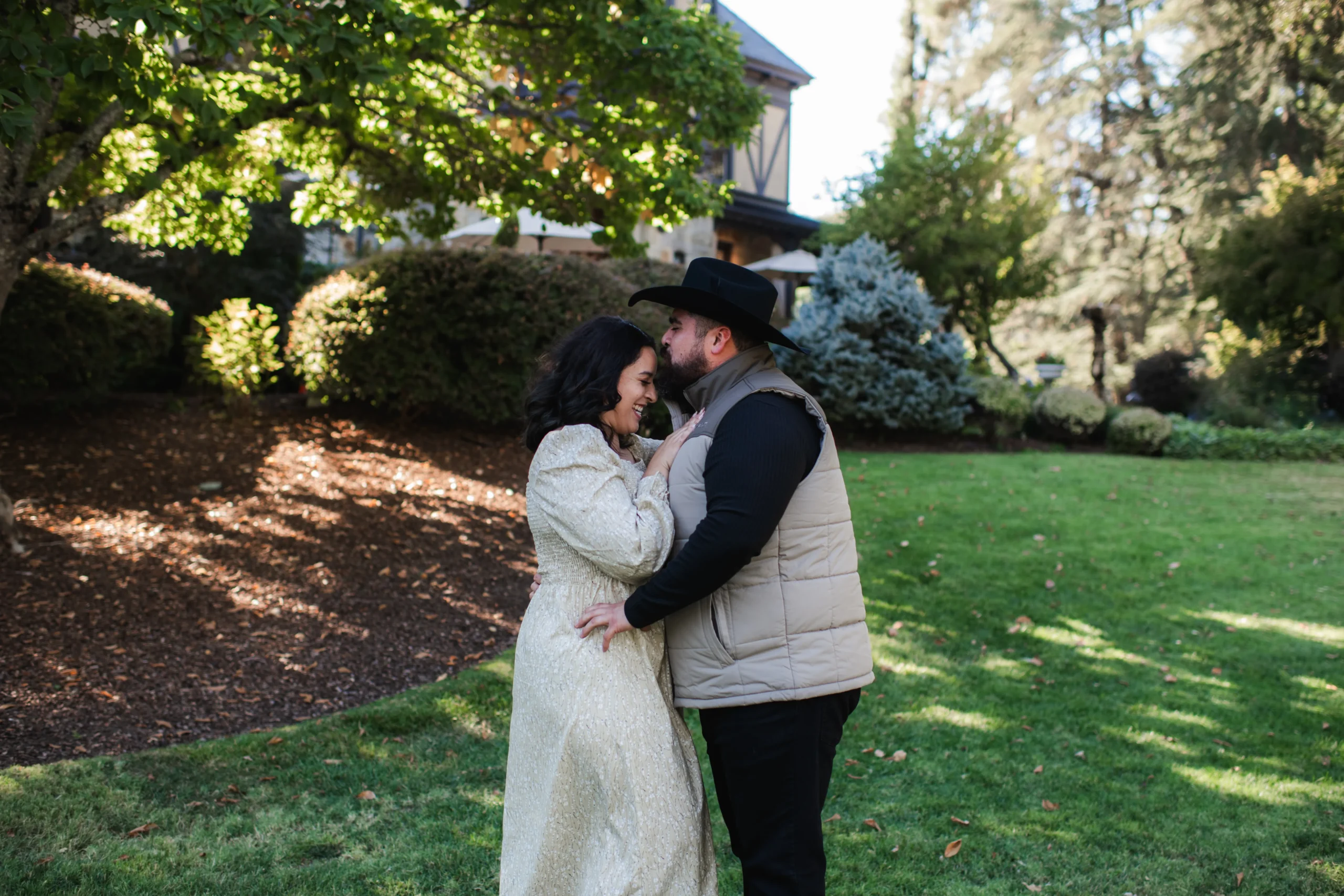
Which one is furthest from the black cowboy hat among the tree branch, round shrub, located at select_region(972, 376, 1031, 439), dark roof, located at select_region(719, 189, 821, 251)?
dark roof, located at select_region(719, 189, 821, 251)

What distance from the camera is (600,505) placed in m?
2.42

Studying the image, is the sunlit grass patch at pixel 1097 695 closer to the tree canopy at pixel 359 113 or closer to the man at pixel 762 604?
the man at pixel 762 604

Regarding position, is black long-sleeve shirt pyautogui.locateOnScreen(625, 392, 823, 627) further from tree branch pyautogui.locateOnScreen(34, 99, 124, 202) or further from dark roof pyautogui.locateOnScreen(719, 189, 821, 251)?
dark roof pyautogui.locateOnScreen(719, 189, 821, 251)

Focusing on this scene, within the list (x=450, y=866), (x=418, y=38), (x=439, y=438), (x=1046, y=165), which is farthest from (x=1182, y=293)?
(x=450, y=866)

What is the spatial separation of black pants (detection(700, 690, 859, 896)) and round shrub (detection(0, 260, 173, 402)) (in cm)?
859

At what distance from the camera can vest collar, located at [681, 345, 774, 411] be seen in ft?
8.43

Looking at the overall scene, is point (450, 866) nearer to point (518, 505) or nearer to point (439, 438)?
point (518, 505)

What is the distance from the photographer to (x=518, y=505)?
8922 millimetres

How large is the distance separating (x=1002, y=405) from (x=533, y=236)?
7.17 meters

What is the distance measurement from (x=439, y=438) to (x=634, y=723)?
826 cm

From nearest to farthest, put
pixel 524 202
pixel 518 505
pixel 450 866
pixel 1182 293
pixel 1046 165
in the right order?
pixel 450 866
pixel 524 202
pixel 518 505
pixel 1182 293
pixel 1046 165

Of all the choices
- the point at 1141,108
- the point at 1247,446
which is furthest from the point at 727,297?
the point at 1141,108

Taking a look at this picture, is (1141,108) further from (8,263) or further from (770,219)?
(8,263)

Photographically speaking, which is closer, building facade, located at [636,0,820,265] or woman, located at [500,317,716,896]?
woman, located at [500,317,716,896]
